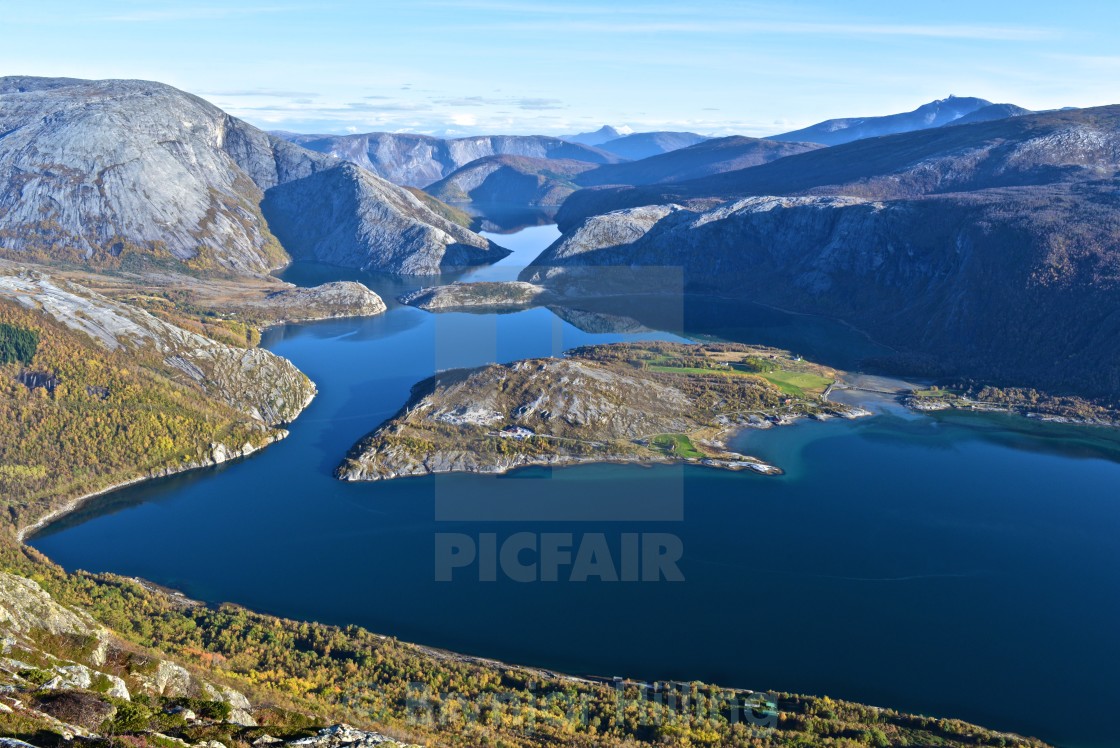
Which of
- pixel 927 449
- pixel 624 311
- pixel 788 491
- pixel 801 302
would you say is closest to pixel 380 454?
pixel 788 491

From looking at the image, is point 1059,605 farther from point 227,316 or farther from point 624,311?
point 227,316

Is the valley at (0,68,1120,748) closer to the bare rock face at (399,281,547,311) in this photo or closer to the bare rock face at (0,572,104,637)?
the bare rock face at (0,572,104,637)

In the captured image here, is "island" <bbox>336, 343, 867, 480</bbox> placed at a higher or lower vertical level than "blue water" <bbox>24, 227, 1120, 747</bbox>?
higher

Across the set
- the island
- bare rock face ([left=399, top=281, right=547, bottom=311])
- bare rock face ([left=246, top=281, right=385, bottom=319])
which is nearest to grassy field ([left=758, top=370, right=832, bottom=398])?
the island

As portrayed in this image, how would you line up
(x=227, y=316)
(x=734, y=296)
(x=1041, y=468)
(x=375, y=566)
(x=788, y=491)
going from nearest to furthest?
(x=375, y=566) → (x=788, y=491) → (x=1041, y=468) → (x=227, y=316) → (x=734, y=296)

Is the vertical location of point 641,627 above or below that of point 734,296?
below

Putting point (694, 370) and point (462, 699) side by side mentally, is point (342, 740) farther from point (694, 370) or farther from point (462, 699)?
point (694, 370)

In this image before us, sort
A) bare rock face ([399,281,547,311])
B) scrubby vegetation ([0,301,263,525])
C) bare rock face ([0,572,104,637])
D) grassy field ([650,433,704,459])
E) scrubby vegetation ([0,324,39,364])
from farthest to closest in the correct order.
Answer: bare rock face ([399,281,547,311]), grassy field ([650,433,704,459]), scrubby vegetation ([0,324,39,364]), scrubby vegetation ([0,301,263,525]), bare rock face ([0,572,104,637])

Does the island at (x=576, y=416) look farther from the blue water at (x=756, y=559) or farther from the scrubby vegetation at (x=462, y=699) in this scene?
the scrubby vegetation at (x=462, y=699)
